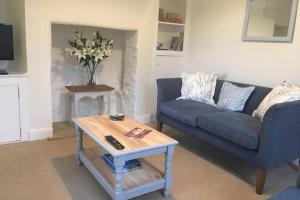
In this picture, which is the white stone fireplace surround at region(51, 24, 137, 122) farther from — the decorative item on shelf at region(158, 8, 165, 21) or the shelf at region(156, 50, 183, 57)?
the decorative item on shelf at region(158, 8, 165, 21)

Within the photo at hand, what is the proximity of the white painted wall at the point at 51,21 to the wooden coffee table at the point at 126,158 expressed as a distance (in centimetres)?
93

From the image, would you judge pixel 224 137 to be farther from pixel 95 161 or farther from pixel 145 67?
pixel 145 67

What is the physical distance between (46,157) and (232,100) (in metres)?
2.10

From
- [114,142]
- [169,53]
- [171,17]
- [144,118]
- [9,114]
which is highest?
[171,17]

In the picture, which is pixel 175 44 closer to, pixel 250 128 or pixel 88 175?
pixel 250 128

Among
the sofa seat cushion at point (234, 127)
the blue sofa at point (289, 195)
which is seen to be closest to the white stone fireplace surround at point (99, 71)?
the sofa seat cushion at point (234, 127)

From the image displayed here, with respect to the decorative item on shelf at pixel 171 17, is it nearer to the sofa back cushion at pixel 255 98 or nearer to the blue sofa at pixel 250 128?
the blue sofa at pixel 250 128

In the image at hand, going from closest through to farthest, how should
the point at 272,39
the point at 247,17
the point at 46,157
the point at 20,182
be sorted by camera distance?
1. the point at 20,182
2. the point at 46,157
3. the point at 272,39
4. the point at 247,17

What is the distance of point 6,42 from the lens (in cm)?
290

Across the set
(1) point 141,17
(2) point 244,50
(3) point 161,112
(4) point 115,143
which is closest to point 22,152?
(4) point 115,143

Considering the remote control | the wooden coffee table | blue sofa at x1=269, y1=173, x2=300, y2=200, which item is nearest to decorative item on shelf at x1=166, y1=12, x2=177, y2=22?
the wooden coffee table

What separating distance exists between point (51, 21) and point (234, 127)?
7.47 feet

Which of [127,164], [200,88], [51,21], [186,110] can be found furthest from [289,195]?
[51,21]

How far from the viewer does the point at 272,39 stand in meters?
2.96
